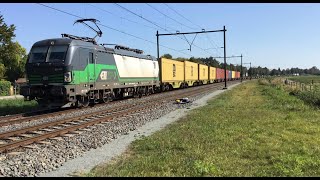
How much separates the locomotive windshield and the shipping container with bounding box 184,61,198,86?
30.1 metres

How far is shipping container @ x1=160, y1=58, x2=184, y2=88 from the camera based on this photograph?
38438 millimetres

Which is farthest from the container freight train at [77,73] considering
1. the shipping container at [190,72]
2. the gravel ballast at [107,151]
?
the shipping container at [190,72]

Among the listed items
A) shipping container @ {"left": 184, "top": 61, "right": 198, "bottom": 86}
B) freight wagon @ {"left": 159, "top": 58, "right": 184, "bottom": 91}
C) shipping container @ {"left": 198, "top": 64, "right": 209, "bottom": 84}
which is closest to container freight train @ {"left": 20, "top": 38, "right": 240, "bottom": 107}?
freight wagon @ {"left": 159, "top": 58, "right": 184, "bottom": 91}

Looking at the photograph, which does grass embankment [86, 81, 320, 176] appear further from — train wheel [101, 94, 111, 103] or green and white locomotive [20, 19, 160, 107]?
train wheel [101, 94, 111, 103]

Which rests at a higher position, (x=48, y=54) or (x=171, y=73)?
(x=48, y=54)

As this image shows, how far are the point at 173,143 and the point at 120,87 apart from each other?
15972 mm

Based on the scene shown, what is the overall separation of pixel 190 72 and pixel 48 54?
3370 centimetres

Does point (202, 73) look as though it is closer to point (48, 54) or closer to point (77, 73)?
point (77, 73)

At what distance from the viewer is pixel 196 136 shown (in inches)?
420

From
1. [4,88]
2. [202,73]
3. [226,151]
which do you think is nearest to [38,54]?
[226,151]

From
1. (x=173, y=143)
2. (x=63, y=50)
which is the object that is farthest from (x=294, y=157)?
(x=63, y=50)

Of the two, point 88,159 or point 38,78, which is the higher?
point 38,78

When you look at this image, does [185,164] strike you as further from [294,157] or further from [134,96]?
[134,96]

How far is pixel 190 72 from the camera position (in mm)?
51188
